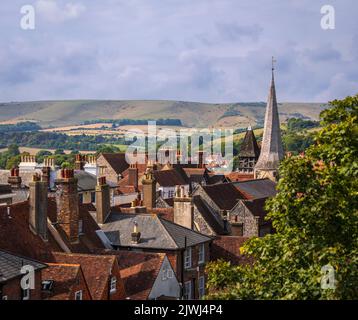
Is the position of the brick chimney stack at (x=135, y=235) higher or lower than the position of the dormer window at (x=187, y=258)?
higher

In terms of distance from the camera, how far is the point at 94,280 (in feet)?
88.0

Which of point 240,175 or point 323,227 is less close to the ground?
point 323,227

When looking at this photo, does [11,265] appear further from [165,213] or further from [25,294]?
[165,213]

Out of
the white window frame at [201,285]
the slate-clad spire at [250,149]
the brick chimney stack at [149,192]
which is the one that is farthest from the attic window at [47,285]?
the slate-clad spire at [250,149]

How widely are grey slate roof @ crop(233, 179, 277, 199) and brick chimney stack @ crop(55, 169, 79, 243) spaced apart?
34648 mm

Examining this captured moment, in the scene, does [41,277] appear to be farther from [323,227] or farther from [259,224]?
[259,224]

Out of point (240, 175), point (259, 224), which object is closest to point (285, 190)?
point (259, 224)

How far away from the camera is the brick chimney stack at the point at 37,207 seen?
2900 cm

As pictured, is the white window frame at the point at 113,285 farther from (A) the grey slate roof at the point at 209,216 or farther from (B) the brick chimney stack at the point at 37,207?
(A) the grey slate roof at the point at 209,216

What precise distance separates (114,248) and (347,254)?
22192mm

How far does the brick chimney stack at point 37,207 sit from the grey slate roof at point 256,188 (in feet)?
122

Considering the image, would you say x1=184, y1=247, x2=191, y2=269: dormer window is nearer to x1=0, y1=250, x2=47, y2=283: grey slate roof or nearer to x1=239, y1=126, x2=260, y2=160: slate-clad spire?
x1=0, y1=250, x2=47, y2=283: grey slate roof

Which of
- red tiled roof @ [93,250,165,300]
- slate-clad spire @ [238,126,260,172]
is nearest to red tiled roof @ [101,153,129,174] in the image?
slate-clad spire @ [238,126,260,172]

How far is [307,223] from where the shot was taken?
14.9m
